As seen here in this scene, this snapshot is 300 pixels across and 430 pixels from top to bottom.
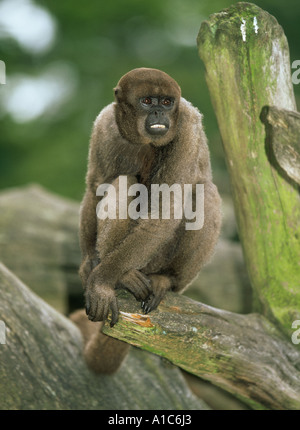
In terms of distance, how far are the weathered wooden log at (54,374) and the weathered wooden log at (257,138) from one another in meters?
1.35

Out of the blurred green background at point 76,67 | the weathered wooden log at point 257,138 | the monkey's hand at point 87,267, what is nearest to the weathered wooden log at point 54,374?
the monkey's hand at point 87,267

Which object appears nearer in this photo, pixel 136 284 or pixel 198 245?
pixel 136 284

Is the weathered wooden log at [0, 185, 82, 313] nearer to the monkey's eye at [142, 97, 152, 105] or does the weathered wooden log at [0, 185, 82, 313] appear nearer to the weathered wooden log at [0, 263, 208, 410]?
the weathered wooden log at [0, 263, 208, 410]

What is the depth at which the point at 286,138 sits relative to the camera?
3.71 metres

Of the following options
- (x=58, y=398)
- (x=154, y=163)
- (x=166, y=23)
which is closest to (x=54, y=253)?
(x=58, y=398)

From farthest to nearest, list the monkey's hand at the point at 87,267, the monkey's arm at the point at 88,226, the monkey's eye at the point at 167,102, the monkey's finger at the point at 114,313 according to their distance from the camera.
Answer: the monkey's arm at the point at 88,226 < the monkey's hand at the point at 87,267 < the monkey's eye at the point at 167,102 < the monkey's finger at the point at 114,313

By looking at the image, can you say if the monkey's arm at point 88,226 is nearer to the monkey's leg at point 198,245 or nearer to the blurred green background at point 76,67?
the monkey's leg at point 198,245

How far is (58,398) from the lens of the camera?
4305mm

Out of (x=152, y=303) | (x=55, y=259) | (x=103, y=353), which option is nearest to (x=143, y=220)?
(x=152, y=303)

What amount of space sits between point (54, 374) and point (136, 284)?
47.7 inches

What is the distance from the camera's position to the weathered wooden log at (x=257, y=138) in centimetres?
399

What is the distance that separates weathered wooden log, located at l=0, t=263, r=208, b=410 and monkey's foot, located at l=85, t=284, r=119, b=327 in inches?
35.4

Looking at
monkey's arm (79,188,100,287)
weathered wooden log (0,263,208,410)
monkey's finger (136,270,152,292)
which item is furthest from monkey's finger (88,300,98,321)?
weathered wooden log (0,263,208,410)

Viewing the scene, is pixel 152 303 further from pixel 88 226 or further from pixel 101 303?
pixel 88 226
